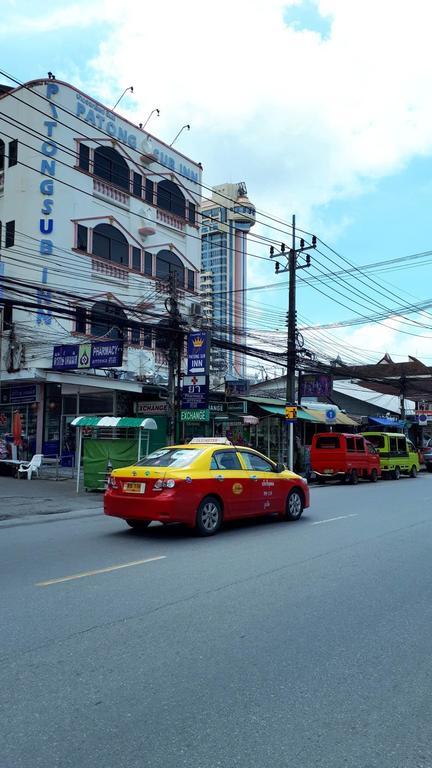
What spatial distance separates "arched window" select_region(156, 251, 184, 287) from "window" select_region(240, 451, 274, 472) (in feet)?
61.5

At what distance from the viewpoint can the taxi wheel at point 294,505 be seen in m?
11.8

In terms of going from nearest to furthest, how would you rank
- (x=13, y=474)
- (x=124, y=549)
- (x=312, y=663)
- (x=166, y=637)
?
(x=312, y=663), (x=166, y=637), (x=124, y=549), (x=13, y=474)

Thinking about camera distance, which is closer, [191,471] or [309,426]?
[191,471]

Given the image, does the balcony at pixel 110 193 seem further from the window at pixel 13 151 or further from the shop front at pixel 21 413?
the shop front at pixel 21 413

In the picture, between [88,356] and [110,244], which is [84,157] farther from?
[88,356]

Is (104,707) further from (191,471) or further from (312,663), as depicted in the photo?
(191,471)

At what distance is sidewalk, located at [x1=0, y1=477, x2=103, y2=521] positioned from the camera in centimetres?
1370

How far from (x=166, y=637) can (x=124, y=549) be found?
156 inches

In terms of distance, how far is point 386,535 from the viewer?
10.3 meters

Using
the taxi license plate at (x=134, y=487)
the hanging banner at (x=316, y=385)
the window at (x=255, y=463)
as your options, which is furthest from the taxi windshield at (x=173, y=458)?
the hanging banner at (x=316, y=385)

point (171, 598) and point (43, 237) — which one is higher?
point (43, 237)

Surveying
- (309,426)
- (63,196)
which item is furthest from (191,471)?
A: (309,426)

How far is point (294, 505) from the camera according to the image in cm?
1196

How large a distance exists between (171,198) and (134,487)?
23670 millimetres
